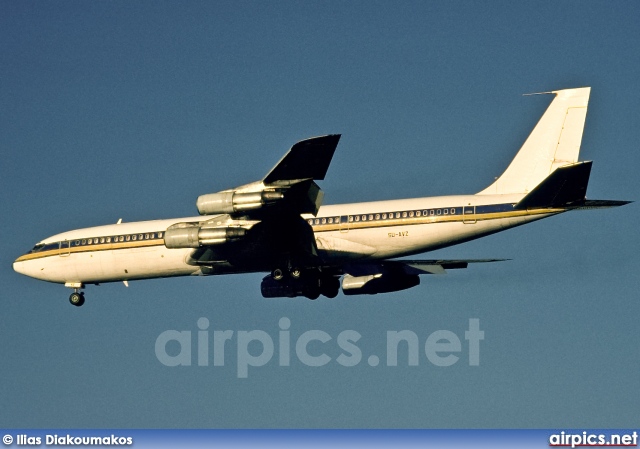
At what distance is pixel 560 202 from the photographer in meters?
49.7

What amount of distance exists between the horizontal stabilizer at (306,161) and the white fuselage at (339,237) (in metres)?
5.93

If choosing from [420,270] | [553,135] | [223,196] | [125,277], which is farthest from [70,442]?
[553,135]

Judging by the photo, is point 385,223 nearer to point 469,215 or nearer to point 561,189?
point 469,215

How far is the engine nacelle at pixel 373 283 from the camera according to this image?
57625 millimetres

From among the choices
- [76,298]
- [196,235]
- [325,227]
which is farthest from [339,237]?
[76,298]

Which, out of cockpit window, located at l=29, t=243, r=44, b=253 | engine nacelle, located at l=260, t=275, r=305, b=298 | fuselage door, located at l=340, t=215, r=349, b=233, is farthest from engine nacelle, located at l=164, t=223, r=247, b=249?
cockpit window, located at l=29, t=243, r=44, b=253

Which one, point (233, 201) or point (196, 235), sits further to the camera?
point (196, 235)

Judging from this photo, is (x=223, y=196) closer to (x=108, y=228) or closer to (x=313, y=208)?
(x=313, y=208)

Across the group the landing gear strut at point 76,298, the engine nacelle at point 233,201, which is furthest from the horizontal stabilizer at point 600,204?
the landing gear strut at point 76,298

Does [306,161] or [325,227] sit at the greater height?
[325,227]

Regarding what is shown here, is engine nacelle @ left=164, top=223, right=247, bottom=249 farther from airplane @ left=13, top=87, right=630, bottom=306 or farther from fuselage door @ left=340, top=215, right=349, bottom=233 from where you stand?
fuselage door @ left=340, top=215, right=349, bottom=233

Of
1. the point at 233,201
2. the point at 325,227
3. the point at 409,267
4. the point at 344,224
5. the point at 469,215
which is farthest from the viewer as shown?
the point at 409,267

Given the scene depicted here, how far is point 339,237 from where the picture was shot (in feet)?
178

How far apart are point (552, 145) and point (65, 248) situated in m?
23.5
